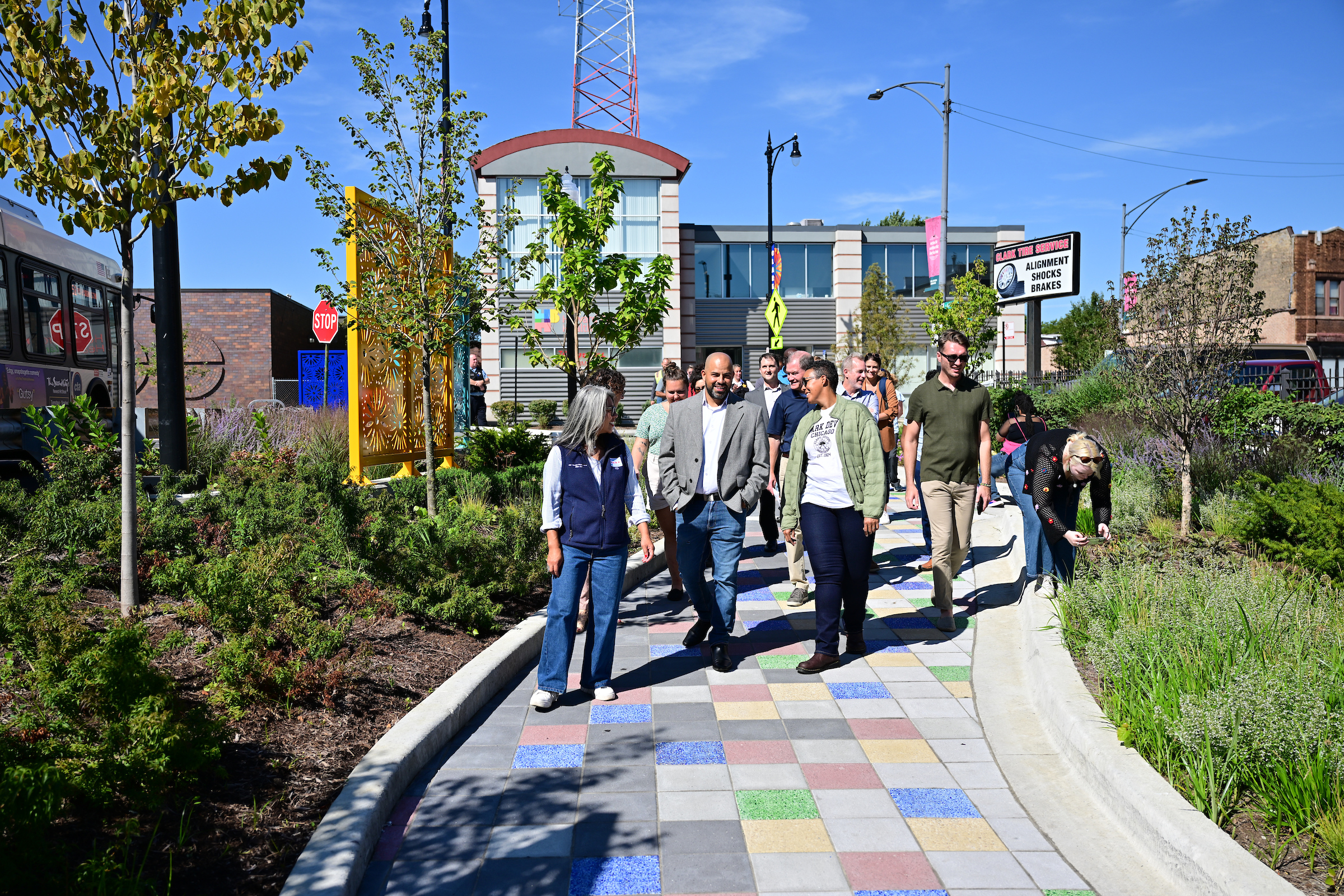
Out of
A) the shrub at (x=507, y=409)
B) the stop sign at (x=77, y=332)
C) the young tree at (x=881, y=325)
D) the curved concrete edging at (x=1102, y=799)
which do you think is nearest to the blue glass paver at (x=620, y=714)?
the curved concrete edging at (x=1102, y=799)

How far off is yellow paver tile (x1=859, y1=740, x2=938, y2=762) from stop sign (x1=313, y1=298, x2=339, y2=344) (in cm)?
1727

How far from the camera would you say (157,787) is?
3201 mm

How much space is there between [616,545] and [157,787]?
2487 millimetres

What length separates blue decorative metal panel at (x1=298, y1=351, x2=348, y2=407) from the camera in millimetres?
28391

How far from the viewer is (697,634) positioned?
6215 millimetres

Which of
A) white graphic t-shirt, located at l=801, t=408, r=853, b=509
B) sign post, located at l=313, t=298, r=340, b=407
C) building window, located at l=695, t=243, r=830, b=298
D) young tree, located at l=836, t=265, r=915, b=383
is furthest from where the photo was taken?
building window, located at l=695, t=243, r=830, b=298

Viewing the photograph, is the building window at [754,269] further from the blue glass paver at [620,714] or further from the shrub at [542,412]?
the blue glass paver at [620,714]

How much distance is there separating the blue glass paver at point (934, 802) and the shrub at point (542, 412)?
2907 cm

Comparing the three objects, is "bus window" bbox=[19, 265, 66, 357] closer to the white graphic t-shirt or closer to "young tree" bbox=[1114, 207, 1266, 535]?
the white graphic t-shirt

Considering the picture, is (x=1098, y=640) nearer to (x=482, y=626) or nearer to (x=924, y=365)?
(x=482, y=626)

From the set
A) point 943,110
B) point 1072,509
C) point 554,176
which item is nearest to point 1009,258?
point 943,110

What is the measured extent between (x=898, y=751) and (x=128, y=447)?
4513 millimetres

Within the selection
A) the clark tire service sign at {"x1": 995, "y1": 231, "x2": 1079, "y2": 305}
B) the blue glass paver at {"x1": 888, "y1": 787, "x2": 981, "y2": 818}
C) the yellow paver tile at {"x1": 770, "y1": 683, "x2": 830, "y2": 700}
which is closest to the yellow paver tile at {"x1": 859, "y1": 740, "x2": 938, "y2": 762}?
the blue glass paver at {"x1": 888, "y1": 787, "x2": 981, "y2": 818}

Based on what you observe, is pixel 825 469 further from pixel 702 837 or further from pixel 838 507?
pixel 702 837
